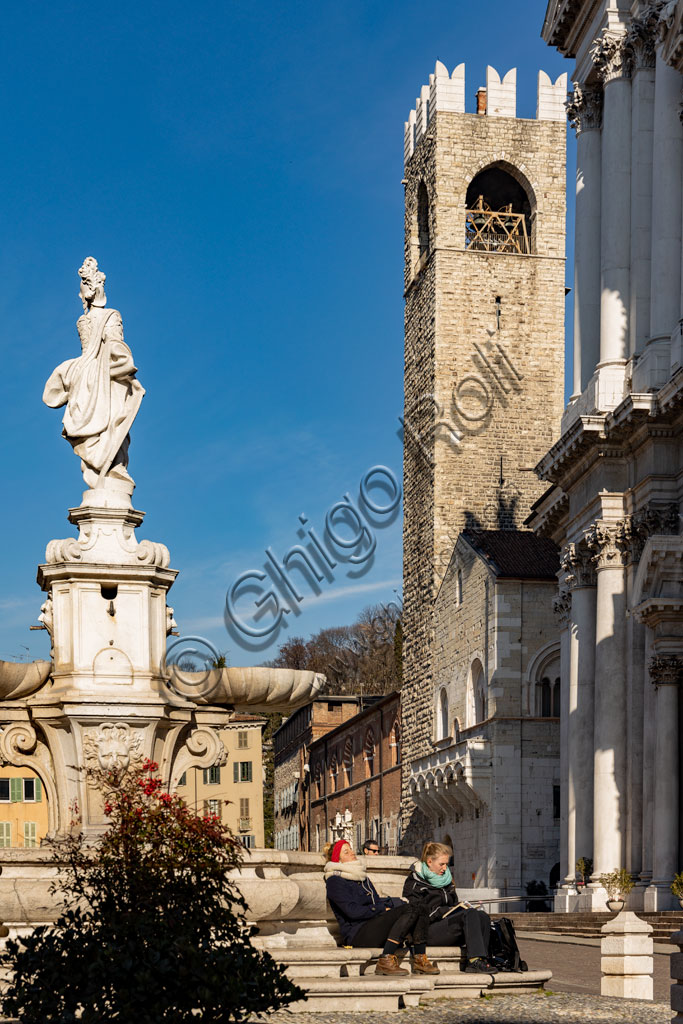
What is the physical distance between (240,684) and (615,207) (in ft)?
73.1

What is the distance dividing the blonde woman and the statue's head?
5.93 meters

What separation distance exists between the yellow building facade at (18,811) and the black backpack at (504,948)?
52.8 metres

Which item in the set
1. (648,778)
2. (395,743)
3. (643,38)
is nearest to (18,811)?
(395,743)

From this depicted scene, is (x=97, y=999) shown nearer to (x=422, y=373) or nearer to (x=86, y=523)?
(x=86, y=523)

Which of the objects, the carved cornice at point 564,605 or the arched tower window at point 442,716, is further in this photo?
the arched tower window at point 442,716

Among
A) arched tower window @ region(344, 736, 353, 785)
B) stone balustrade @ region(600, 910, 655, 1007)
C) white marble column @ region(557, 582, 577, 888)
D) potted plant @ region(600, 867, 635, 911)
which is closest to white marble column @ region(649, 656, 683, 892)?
potted plant @ region(600, 867, 635, 911)

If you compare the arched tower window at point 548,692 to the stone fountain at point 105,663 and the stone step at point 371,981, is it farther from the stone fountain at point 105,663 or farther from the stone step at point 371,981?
the stone step at point 371,981

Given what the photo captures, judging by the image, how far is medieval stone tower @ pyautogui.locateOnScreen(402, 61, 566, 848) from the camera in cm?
6250

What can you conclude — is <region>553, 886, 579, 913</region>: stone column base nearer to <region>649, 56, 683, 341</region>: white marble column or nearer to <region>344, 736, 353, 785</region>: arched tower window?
<region>649, 56, 683, 341</region>: white marble column

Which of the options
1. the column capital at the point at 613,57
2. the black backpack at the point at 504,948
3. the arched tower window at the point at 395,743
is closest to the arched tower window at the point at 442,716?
the arched tower window at the point at 395,743

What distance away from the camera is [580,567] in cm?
3444

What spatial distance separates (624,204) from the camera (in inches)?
1351

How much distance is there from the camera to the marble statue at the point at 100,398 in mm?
14773

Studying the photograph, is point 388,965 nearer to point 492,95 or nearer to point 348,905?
point 348,905
